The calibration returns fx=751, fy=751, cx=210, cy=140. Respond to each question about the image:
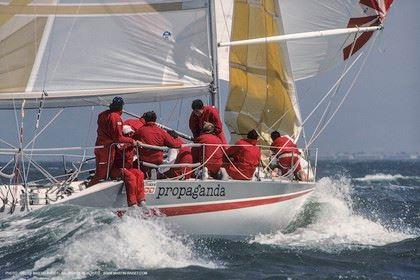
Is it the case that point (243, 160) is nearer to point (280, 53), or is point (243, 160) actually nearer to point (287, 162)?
point (287, 162)

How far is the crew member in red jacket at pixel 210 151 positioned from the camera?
41.0 feet

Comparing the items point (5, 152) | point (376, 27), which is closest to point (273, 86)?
point (376, 27)

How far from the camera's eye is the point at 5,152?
12.3 metres

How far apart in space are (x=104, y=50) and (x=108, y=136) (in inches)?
112

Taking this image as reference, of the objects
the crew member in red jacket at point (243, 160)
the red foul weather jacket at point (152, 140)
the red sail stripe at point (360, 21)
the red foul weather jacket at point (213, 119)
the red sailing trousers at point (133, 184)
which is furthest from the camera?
the red sail stripe at point (360, 21)

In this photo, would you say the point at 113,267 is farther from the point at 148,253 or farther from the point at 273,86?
the point at 273,86

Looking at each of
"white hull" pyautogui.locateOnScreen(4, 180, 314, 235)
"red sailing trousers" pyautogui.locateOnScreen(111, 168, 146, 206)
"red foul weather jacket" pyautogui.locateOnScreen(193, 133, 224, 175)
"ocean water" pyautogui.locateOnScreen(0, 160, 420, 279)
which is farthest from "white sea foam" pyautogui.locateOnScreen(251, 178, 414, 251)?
"red sailing trousers" pyautogui.locateOnScreen(111, 168, 146, 206)

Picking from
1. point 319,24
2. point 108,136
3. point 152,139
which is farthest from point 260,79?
point 108,136

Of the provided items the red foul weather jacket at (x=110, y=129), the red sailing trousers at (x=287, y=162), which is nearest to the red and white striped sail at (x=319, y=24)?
the red sailing trousers at (x=287, y=162)

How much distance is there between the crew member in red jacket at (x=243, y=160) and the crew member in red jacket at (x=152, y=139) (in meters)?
1.20

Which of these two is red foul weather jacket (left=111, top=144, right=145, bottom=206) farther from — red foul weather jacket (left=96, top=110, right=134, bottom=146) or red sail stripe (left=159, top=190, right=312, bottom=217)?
red sail stripe (left=159, top=190, right=312, bottom=217)

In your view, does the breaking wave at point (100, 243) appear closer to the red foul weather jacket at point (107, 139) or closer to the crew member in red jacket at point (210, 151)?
the red foul weather jacket at point (107, 139)

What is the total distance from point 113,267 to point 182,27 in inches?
219

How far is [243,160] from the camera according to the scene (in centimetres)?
1285
